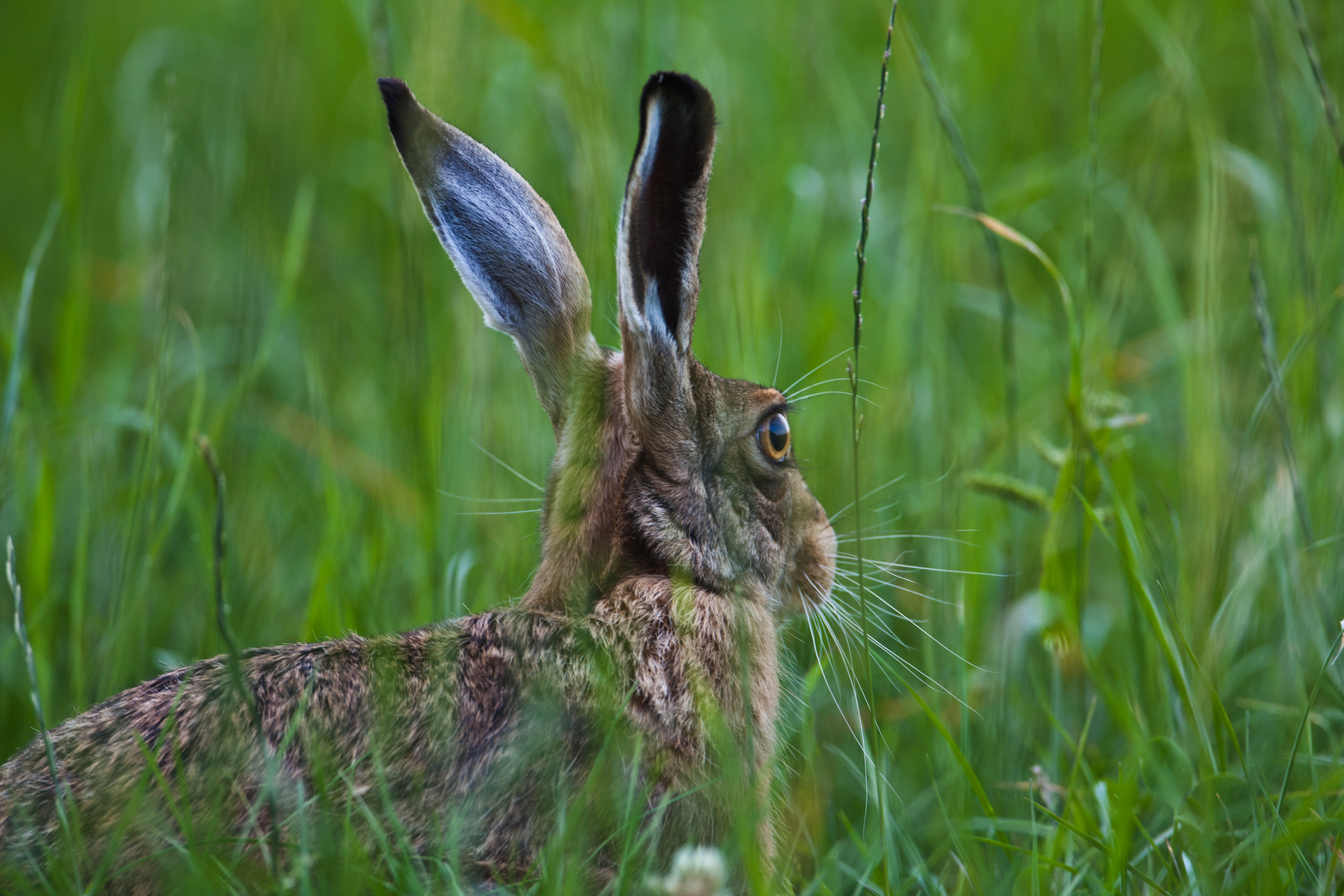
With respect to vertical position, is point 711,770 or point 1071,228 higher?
point 1071,228

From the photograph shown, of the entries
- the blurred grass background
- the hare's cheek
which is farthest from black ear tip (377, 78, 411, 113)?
the hare's cheek

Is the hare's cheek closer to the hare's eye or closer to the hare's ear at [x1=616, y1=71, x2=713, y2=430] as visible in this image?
the hare's eye

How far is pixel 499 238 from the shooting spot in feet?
10.4

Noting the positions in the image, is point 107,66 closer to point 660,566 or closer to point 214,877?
point 660,566

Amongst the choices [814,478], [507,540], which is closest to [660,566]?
[507,540]

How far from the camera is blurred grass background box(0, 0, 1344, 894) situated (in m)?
3.11

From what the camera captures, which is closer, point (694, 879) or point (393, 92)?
point (694, 879)

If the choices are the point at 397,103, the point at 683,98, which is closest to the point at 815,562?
the point at 683,98

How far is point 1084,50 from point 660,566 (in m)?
3.29

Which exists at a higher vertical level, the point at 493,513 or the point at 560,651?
the point at 493,513

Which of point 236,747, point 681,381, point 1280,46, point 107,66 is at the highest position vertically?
point 107,66

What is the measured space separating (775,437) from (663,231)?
2.59ft

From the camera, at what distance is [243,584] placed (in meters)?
3.85

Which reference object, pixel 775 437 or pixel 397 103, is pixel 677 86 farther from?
pixel 775 437
